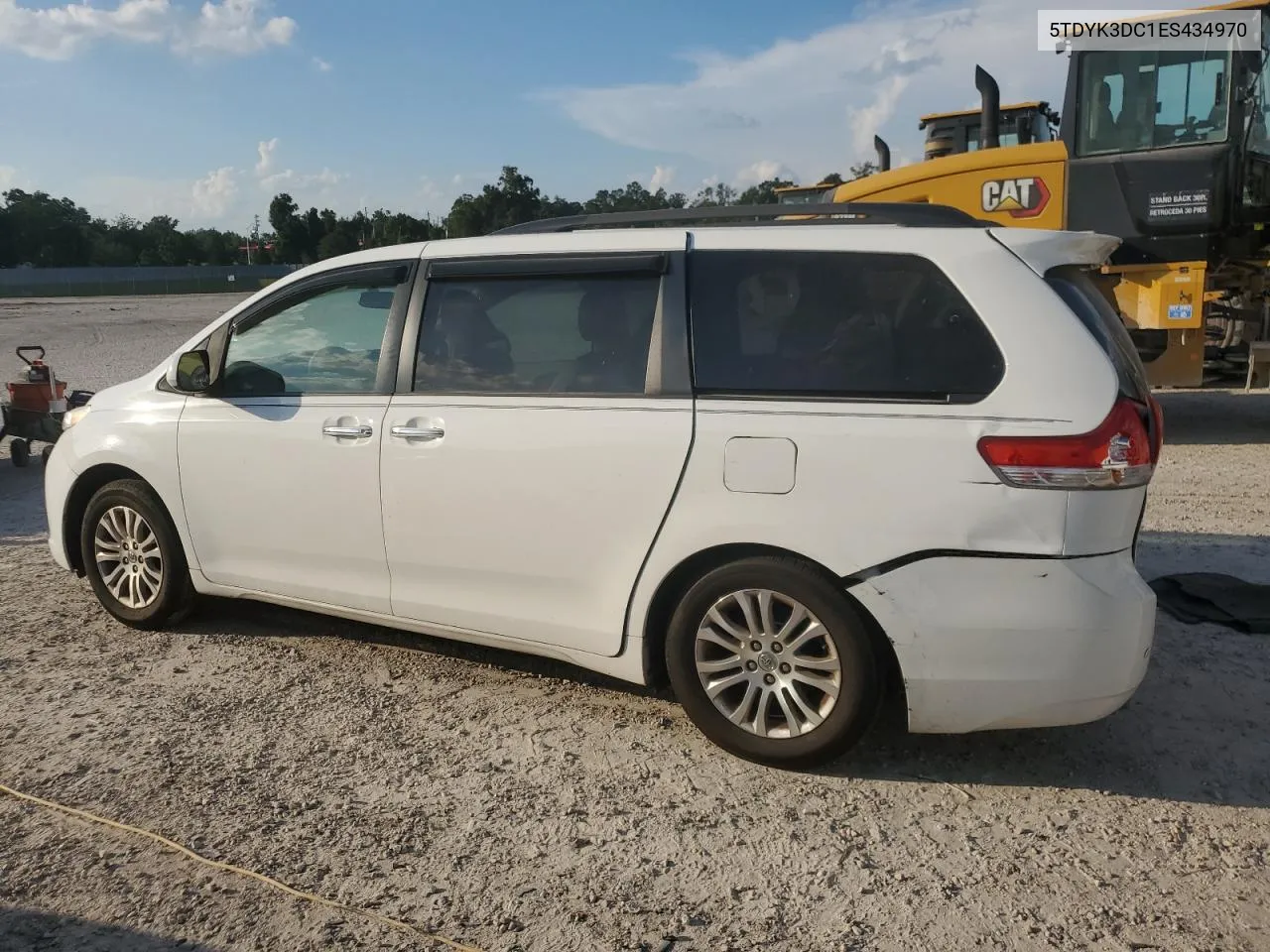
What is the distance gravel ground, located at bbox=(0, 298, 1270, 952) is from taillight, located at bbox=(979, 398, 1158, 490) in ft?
3.57

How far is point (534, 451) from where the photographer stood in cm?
384

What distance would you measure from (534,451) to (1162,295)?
791 centimetres

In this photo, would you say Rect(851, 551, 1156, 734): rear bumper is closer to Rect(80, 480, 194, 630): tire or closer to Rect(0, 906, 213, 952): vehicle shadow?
Rect(0, 906, 213, 952): vehicle shadow

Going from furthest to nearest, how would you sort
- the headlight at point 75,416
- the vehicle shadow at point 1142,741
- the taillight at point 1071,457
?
the headlight at point 75,416
the vehicle shadow at point 1142,741
the taillight at point 1071,457

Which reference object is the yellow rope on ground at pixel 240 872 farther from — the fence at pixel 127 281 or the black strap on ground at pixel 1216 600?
the fence at pixel 127 281

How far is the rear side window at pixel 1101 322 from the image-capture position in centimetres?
332

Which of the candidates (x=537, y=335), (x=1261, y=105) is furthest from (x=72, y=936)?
(x=1261, y=105)

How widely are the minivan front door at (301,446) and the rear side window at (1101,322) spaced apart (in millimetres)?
2589

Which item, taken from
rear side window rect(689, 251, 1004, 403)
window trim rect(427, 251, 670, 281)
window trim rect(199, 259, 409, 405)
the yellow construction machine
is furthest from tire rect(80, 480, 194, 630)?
the yellow construction machine

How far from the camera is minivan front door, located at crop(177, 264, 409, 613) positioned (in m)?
4.28

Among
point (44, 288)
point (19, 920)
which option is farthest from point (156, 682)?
point (44, 288)

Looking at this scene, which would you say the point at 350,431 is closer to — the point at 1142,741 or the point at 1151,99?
the point at 1142,741

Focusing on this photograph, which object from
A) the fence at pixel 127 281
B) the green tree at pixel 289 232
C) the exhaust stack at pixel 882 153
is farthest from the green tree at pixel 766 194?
Answer: the green tree at pixel 289 232

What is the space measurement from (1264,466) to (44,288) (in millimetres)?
70809
